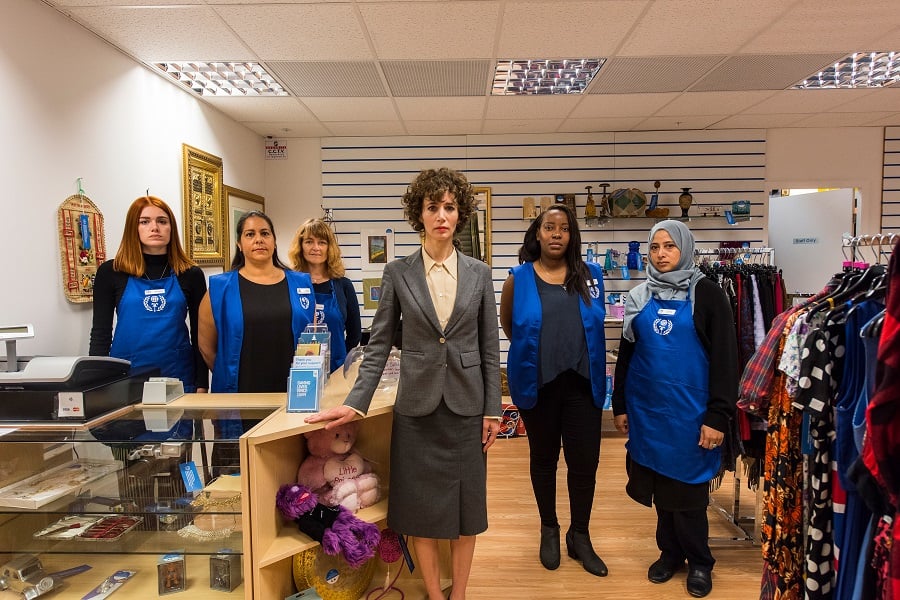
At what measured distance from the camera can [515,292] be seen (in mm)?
2691

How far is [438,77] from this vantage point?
3.78 metres

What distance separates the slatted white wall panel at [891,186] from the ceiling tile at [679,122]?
197cm

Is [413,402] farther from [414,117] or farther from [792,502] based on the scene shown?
[414,117]

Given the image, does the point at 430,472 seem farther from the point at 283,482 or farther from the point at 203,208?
the point at 203,208

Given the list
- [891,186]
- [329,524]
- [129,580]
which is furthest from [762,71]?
[129,580]

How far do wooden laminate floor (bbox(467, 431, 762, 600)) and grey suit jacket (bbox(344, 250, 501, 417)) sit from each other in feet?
4.07

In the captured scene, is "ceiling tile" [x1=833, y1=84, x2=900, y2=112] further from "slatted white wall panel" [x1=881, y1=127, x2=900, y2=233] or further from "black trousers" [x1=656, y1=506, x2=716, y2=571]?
"black trousers" [x1=656, y1=506, x2=716, y2=571]

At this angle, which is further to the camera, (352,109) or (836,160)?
(836,160)

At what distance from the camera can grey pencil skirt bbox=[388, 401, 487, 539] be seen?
1876mm

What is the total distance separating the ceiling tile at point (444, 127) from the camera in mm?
5043

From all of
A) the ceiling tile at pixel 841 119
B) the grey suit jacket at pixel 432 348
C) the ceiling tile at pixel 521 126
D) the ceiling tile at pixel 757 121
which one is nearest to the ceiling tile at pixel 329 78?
the ceiling tile at pixel 521 126

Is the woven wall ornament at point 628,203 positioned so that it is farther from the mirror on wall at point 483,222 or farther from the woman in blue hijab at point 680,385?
the woman in blue hijab at point 680,385

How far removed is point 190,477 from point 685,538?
2.29m

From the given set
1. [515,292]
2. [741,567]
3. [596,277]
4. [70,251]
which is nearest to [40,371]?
[70,251]
